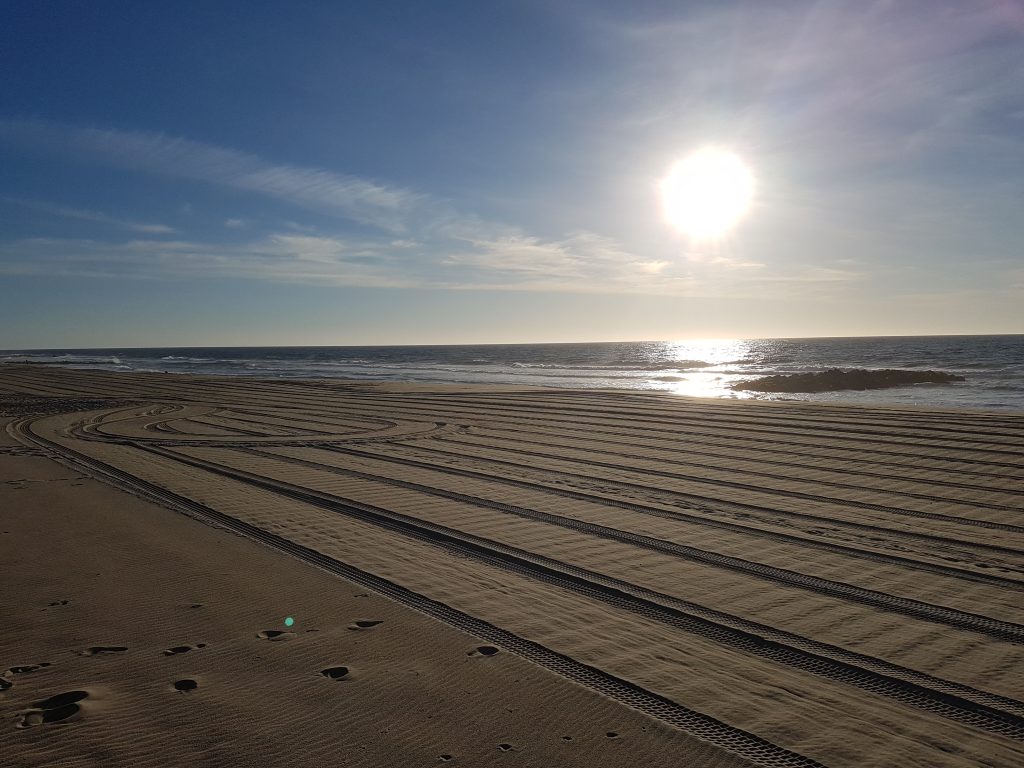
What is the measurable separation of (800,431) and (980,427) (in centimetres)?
399

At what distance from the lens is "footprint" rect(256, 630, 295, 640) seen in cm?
433

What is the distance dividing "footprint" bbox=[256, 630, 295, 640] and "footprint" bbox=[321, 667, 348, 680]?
558 millimetres

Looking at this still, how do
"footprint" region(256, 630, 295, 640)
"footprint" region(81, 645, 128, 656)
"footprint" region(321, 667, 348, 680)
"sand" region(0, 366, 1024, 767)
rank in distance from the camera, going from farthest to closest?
"footprint" region(256, 630, 295, 640)
"footprint" region(81, 645, 128, 656)
"footprint" region(321, 667, 348, 680)
"sand" region(0, 366, 1024, 767)

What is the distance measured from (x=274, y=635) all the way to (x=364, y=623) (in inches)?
22.0

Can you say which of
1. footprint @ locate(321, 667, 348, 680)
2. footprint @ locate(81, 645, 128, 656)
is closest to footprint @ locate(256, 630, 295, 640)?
footprint @ locate(321, 667, 348, 680)

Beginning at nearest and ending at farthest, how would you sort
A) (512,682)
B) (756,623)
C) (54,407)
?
(512,682)
(756,623)
(54,407)

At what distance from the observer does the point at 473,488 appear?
29.8 ft

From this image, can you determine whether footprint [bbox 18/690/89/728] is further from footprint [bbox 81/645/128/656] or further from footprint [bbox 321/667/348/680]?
footprint [bbox 321/667/348/680]

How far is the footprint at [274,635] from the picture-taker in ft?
14.2

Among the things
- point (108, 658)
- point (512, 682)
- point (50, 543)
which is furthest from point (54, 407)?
point (512, 682)

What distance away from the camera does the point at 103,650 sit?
4.08 meters

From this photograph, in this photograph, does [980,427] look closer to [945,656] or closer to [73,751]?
[945,656]

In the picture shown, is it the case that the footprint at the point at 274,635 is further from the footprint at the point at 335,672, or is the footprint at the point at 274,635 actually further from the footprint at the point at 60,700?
the footprint at the point at 60,700

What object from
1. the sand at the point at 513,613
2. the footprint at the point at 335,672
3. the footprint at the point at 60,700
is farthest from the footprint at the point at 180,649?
the footprint at the point at 335,672
